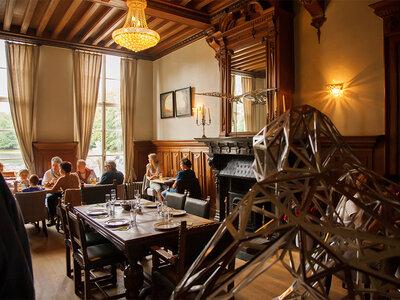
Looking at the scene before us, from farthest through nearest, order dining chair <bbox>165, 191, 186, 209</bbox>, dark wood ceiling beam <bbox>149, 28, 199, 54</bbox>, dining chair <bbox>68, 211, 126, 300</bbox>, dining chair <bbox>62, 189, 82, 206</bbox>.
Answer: dark wood ceiling beam <bbox>149, 28, 199, 54</bbox> → dining chair <bbox>62, 189, 82, 206</bbox> → dining chair <bbox>165, 191, 186, 209</bbox> → dining chair <bbox>68, 211, 126, 300</bbox>

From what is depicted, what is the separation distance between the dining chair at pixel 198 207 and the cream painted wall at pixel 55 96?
4.93 metres

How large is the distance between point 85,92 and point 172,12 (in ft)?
11.3

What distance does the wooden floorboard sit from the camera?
312cm

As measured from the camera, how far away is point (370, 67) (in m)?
3.91

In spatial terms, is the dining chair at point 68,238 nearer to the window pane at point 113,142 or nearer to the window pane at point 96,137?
the window pane at point 96,137

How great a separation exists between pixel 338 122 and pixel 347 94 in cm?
40

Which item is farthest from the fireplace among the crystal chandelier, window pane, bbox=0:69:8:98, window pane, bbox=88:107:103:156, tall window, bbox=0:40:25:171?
window pane, bbox=0:69:8:98

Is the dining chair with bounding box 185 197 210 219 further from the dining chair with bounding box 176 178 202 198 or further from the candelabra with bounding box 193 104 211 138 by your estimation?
A: the candelabra with bounding box 193 104 211 138

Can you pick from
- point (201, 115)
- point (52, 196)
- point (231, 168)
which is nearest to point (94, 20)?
point (201, 115)

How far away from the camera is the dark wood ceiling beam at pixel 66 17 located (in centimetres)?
563

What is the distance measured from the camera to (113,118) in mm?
8289

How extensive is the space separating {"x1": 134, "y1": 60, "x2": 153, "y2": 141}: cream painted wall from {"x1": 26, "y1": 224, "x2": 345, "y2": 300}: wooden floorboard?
4580 mm

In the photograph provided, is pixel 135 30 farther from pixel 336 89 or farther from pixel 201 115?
pixel 201 115

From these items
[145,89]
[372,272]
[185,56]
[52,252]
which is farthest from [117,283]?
[145,89]
